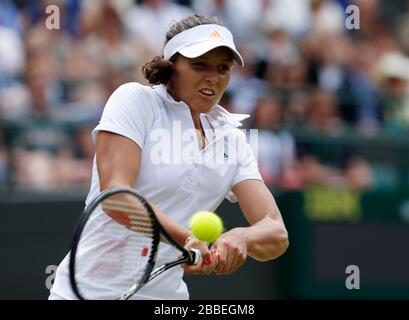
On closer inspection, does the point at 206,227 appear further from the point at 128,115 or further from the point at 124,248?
the point at 128,115

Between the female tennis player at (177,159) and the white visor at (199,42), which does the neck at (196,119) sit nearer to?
the female tennis player at (177,159)

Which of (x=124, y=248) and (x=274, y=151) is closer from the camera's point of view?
(x=124, y=248)

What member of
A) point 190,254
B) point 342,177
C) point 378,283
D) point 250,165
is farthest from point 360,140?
point 190,254

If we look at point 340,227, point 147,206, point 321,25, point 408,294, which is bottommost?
point 408,294

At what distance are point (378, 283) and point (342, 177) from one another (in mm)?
988

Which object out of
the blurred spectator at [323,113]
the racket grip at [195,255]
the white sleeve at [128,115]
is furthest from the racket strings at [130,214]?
the blurred spectator at [323,113]

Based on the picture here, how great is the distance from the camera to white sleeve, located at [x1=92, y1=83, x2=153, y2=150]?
4.45 metres

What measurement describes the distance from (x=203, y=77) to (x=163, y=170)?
0.44 metres

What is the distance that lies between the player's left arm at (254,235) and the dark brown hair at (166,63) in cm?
58

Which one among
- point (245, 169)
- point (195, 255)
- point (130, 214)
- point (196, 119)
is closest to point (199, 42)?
point (196, 119)

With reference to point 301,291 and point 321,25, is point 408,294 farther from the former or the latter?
point 321,25

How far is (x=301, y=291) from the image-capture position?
9.34m

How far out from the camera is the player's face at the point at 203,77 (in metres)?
4.65

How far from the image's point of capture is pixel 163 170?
15.0 ft
